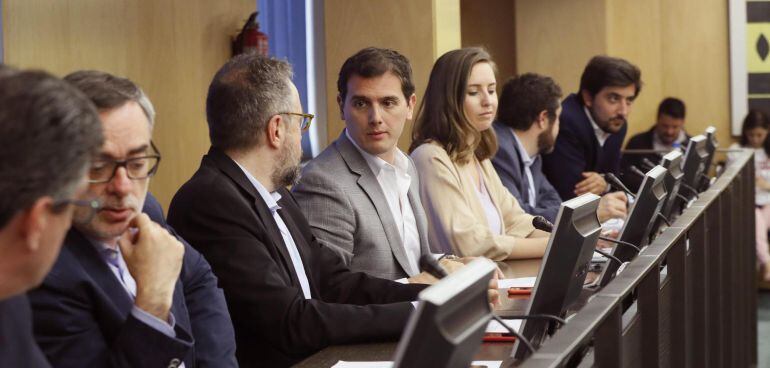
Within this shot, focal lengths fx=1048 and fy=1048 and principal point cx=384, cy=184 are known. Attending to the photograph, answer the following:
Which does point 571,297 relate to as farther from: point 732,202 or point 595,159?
point 595,159

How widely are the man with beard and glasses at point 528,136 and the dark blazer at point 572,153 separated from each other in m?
0.49

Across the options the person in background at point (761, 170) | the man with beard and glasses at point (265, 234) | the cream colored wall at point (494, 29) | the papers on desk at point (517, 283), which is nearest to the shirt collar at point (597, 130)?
the person in background at point (761, 170)

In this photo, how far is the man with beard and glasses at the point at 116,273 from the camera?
172 cm

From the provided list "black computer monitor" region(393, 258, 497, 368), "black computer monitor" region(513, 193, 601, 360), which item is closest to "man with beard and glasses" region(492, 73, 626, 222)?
"black computer monitor" region(513, 193, 601, 360)

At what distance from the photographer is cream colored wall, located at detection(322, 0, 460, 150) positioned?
17.4ft

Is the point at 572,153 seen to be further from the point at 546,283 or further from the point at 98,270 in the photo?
the point at 98,270

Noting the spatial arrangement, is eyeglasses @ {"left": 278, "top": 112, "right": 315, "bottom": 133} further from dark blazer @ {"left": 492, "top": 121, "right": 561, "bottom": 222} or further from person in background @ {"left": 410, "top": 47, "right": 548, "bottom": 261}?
dark blazer @ {"left": 492, "top": 121, "right": 561, "bottom": 222}

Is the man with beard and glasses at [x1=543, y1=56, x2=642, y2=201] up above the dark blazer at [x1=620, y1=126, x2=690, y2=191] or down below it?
above

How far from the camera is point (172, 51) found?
15.6 feet

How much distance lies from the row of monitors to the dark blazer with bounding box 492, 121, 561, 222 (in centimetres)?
64

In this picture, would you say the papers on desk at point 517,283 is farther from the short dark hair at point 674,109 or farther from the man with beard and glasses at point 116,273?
the short dark hair at point 674,109

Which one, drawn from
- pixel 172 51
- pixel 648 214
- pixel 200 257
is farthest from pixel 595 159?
pixel 200 257

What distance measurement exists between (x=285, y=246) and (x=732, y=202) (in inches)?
100

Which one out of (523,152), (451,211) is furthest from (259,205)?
(523,152)
